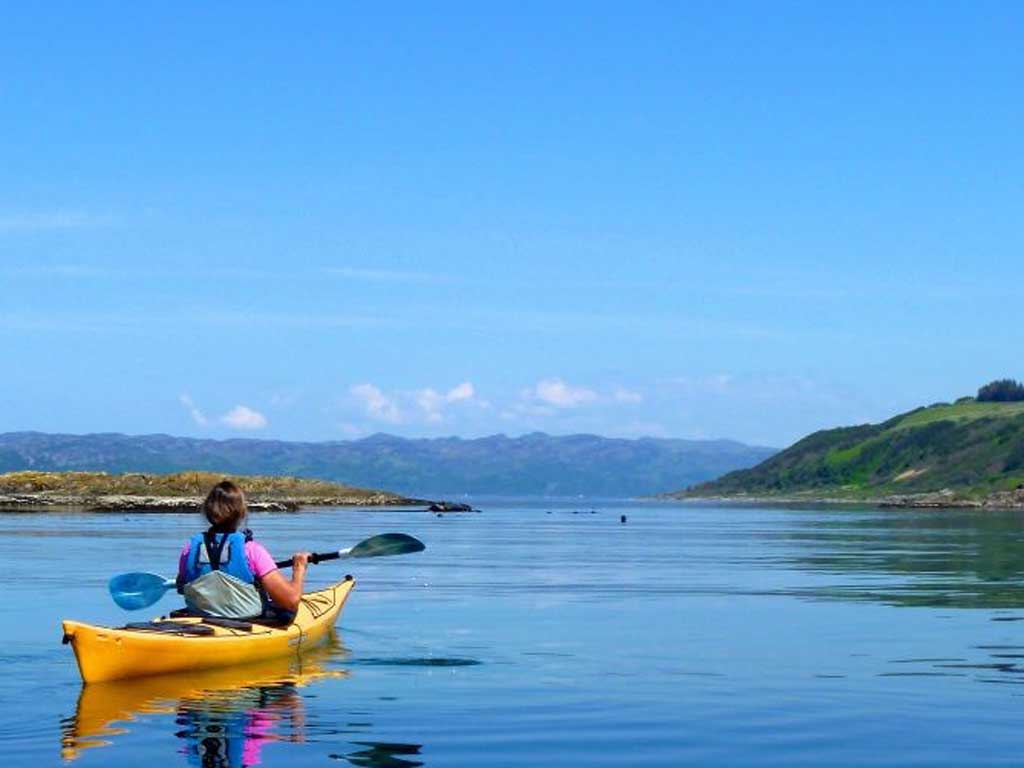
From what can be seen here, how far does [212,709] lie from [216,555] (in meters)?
4.01

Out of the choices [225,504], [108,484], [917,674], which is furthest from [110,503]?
[917,674]

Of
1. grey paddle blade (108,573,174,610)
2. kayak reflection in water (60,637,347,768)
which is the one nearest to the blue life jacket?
kayak reflection in water (60,637,347,768)

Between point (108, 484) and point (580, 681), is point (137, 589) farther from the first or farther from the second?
point (108, 484)

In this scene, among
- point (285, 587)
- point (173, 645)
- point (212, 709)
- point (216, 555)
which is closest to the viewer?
point (212, 709)

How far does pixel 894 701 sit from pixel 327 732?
8.30 meters

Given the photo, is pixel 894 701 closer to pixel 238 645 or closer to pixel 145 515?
pixel 238 645

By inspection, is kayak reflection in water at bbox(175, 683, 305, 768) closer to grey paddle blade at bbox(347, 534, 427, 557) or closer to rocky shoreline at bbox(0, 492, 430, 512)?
grey paddle blade at bbox(347, 534, 427, 557)

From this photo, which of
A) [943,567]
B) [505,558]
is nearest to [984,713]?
[943,567]

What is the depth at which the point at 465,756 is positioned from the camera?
62.1 feet

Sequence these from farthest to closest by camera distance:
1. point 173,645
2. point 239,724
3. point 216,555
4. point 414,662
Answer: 1. point 414,662
2. point 216,555
3. point 173,645
4. point 239,724

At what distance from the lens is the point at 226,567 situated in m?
26.0

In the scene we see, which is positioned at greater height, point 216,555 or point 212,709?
point 216,555

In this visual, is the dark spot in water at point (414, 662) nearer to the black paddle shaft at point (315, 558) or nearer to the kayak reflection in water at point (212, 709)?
the kayak reflection in water at point (212, 709)

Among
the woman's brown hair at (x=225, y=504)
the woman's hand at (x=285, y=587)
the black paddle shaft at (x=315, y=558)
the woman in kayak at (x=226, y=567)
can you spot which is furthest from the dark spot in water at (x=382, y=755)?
the black paddle shaft at (x=315, y=558)
